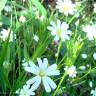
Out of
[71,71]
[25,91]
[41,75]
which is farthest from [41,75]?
[71,71]

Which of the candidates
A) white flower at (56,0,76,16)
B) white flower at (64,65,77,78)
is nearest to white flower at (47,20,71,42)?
white flower at (64,65,77,78)

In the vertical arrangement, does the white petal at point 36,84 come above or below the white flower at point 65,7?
below

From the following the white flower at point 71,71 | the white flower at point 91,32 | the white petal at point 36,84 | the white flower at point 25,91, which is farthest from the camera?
the white flower at point 91,32

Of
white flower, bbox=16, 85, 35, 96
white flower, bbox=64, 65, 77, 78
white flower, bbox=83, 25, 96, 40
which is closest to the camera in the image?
white flower, bbox=16, 85, 35, 96

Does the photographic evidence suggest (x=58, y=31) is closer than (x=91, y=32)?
Yes

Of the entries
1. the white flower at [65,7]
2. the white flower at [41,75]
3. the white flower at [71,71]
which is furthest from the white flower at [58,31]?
the white flower at [41,75]

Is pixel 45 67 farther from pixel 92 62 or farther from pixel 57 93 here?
pixel 92 62

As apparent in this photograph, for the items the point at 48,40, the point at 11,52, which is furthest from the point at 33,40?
the point at 11,52

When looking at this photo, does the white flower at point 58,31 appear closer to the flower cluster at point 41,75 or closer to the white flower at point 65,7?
the white flower at point 65,7

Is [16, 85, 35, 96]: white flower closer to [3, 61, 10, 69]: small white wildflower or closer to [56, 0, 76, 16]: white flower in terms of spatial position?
[3, 61, 10, 69]: small white wildflower

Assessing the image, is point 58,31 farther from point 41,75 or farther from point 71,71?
point 41,75

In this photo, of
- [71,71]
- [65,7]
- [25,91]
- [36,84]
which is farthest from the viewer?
[65,7]
